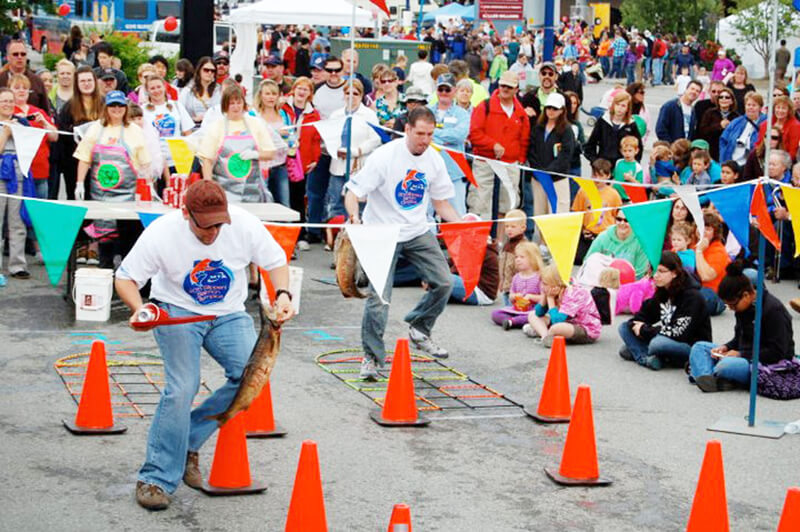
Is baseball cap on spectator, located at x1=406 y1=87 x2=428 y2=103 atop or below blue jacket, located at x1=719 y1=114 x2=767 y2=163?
atop

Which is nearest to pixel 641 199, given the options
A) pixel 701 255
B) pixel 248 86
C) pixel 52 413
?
pixel 701 255

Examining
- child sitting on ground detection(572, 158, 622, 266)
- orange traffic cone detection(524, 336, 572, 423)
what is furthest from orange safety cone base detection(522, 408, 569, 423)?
child sitting on ground detection(572, 158, 622, 266)

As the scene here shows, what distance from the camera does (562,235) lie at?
9617 millimetres

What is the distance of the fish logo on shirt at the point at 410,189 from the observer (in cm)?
1026

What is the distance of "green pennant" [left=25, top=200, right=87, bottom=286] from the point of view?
929cm

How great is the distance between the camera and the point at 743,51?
48344 mm

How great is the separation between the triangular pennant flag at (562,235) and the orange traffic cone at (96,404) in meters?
3.05

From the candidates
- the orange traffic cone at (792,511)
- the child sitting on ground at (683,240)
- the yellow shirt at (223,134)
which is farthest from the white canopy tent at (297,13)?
the orange traffic cone at (792,511)

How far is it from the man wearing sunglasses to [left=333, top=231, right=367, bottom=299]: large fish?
5.91 meters

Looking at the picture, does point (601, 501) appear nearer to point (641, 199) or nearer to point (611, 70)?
point (641, 199)

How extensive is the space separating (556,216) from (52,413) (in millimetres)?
3612

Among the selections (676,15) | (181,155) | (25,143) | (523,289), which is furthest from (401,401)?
(676,15)

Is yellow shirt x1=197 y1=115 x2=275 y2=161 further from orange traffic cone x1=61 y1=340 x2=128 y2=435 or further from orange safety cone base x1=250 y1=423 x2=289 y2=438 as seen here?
orange safety cone base x1=250 y1=423 x2=289 y2=438

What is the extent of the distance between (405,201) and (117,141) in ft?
11.8
